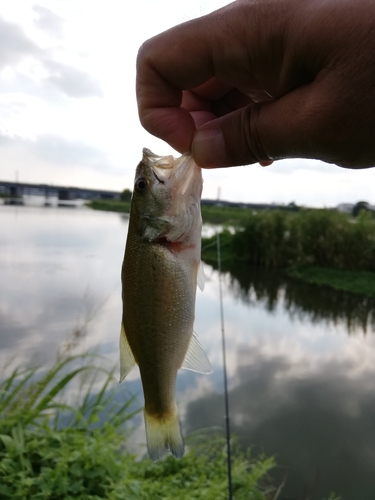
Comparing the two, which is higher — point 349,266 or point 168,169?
point 168,169

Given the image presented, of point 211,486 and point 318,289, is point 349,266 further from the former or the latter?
point 211,486

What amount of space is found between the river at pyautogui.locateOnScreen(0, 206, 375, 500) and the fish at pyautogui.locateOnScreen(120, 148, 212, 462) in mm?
3663

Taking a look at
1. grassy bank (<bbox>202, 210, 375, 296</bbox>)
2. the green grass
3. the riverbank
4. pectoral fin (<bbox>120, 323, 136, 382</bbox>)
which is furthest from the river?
pectoral fin (<bbox>120, 323, 136, 382</bbox>)

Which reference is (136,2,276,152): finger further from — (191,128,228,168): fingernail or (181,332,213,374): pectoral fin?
(181,332,213,374): pectoral fin

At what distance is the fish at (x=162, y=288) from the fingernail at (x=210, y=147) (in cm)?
12

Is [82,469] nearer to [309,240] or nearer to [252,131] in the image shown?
[252,131]

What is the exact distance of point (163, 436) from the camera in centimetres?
156

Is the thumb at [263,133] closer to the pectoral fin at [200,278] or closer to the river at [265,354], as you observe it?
the pectoral fin at [200,278]

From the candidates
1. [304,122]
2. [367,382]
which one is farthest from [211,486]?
[367,382]

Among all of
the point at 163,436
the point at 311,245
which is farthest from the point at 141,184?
the point at 311,245

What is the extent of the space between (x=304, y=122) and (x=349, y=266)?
18.3 m

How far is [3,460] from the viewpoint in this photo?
297cm

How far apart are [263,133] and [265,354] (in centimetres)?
834

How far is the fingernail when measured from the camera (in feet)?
4.84
